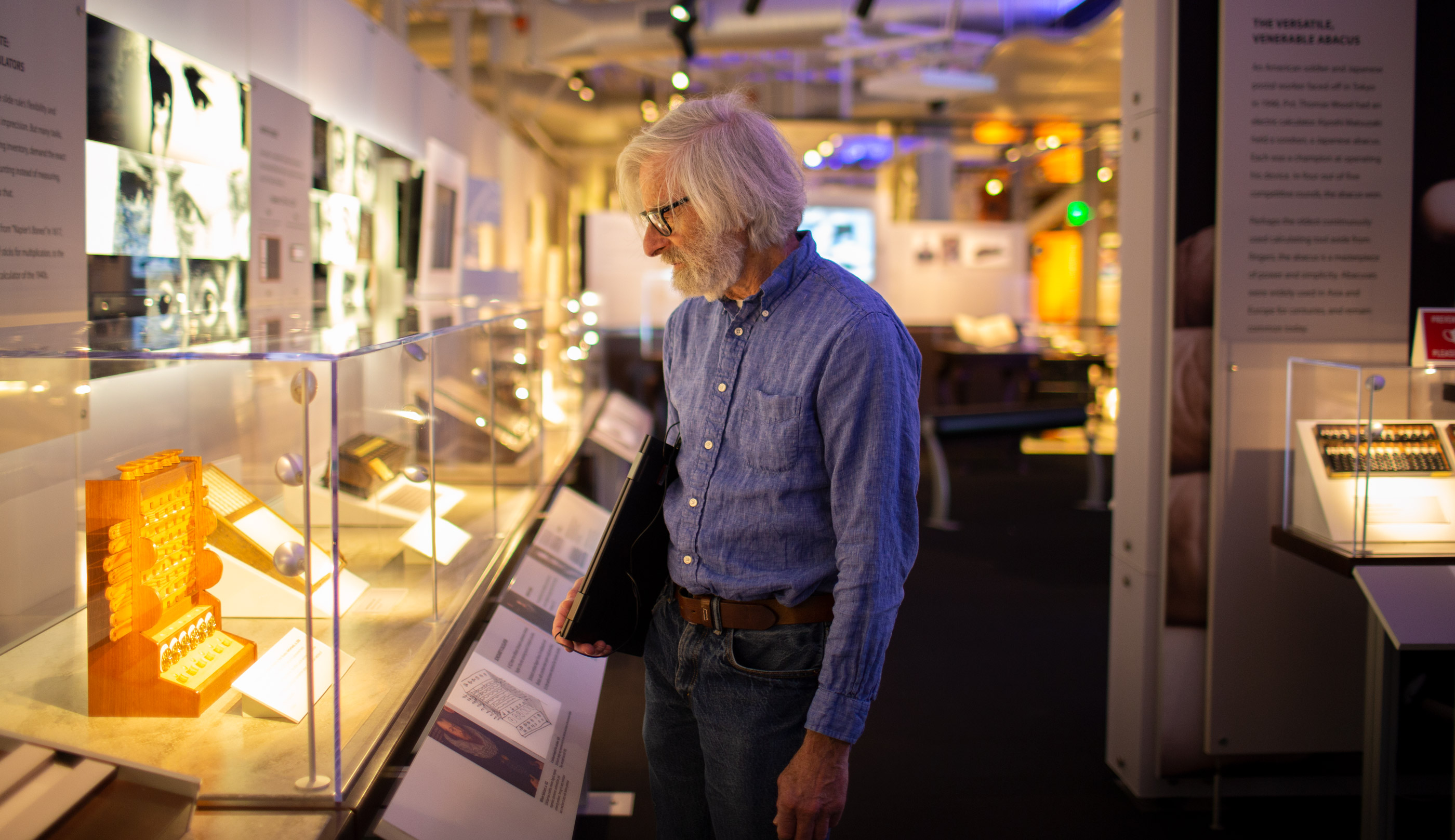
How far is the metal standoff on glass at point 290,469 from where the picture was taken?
1.14 metres

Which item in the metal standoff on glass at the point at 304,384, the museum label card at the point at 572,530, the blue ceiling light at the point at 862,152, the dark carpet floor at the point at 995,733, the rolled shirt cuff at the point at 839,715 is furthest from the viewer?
the blue ceiling light at the point at 862,152

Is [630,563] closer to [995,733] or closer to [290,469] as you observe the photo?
[290,469]

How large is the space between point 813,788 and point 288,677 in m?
0.73

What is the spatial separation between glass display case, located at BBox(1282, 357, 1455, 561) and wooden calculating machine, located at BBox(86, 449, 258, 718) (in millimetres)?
2544

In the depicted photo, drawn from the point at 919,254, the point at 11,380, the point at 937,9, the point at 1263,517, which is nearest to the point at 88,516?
the point at 11,380

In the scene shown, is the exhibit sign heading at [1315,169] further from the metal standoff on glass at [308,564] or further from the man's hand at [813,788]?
the metal standoff on glass at [308,564]

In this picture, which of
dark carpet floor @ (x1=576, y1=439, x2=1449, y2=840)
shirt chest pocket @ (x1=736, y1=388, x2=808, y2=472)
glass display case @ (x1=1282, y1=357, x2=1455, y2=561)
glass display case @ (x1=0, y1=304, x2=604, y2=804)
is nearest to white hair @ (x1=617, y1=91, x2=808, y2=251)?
shirt chest pocket @ (x1=736, y1=388, x2=808, y2=472)

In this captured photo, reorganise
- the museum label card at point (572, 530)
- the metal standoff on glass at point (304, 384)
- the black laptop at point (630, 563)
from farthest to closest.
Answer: the museum label card at point (572, 530)
the black laptop at point (630, 563)
the metal standoff on glass at point (304, 384)

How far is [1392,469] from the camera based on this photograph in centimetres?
245

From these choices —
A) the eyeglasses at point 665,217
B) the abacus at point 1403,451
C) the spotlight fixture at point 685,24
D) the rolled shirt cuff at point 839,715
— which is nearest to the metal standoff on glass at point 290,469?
the eyeglasses at point 665,217

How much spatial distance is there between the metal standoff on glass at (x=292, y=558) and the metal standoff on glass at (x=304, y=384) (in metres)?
0.18

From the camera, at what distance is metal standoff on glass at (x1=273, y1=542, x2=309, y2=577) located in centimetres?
117

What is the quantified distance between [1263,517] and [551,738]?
2.20m

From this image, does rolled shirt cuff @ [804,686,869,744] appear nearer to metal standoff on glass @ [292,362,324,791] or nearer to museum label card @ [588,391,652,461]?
metal standoff on glass @ [292,362,324,791]
